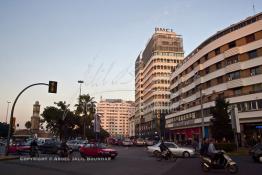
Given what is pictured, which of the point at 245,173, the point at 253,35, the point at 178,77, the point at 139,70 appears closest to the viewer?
the point at 245,173

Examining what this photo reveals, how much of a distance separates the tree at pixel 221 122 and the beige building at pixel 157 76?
2278 inches

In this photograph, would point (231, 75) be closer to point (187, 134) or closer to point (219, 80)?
point (219, 80)

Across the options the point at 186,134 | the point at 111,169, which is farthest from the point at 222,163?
the point at 186,134

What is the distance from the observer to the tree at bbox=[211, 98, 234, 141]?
3603 centimetres

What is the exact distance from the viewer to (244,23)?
156 ft

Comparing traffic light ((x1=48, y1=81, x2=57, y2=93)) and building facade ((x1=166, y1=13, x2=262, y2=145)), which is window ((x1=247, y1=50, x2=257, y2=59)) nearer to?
building facade ((x1=166, y1=13, x2=262, y2=145))

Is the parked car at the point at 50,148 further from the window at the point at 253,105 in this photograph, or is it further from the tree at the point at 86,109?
the tree at the point at 86,109

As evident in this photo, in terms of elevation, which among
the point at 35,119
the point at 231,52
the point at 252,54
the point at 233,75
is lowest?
the point at 35,119

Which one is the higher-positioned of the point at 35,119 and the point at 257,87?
the point at 257,87

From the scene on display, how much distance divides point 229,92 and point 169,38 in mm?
65966

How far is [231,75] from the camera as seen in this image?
4850 centimetres

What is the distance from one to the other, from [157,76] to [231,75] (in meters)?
56.3

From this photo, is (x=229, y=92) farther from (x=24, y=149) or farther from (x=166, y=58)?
(x=166, y=58)

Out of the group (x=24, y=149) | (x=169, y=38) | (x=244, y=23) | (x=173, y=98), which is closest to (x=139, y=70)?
(x=169, y=38)
